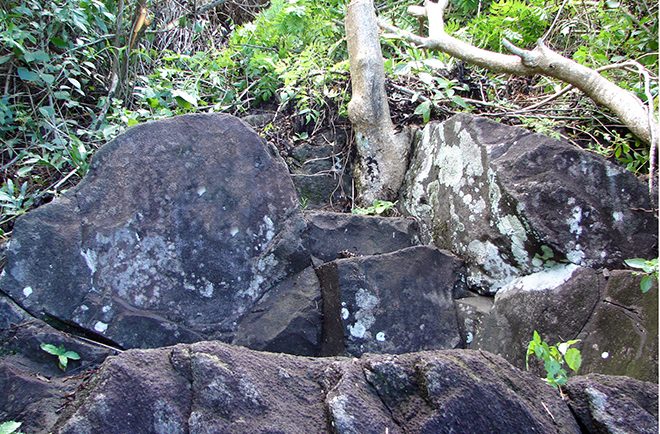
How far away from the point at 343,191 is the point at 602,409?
242 cm

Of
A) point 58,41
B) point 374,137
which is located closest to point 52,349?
point 374,137

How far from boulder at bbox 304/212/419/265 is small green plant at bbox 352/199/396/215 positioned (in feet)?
0.87

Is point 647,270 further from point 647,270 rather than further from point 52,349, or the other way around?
point 52,349

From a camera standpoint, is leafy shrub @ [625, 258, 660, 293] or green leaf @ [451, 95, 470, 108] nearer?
leafy shrub @ [625, 258, 660, 293]

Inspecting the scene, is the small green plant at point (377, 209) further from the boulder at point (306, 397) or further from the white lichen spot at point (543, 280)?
the boulder at point (306, 397)

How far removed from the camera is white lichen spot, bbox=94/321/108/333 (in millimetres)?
2852

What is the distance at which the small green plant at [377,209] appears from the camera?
3.87m

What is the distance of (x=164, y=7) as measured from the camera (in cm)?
559

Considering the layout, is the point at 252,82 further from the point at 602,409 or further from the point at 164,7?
the point at 602,409

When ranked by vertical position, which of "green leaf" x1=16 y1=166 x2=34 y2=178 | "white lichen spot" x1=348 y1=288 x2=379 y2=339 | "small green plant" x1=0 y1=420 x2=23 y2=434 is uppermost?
"small green plant" x1=0 y1=420 x2=23 y2=434

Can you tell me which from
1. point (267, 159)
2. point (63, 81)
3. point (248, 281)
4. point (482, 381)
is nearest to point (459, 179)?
point (267, 159)

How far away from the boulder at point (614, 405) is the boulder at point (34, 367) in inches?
62.6

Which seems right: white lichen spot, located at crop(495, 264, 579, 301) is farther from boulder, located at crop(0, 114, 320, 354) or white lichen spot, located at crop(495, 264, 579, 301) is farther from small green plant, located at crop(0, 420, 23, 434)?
small green plant, located at crop(0, 420, 23, 434)

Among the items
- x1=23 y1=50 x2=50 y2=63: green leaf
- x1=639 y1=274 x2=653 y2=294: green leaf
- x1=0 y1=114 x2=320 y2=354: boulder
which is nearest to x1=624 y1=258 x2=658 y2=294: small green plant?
x1=639 y1=274 x2=653 y2=294: green leaf
